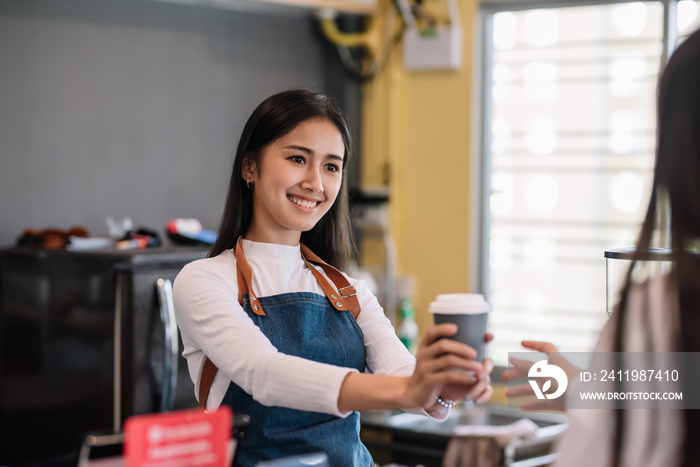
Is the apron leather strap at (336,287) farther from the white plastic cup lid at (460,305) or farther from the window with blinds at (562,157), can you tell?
the window with blinds at (562,157)

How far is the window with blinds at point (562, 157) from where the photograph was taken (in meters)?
3.75

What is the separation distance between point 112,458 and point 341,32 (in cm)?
360

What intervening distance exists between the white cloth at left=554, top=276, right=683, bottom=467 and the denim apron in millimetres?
Result: 571

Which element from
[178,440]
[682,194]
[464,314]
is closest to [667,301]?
[682,194]

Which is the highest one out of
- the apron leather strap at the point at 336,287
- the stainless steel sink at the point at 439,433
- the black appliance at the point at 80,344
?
the apron leather strap at the point at 336,287

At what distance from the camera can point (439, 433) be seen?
328 centimetres

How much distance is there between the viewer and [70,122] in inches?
123

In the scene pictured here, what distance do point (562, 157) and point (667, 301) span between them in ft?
9.94

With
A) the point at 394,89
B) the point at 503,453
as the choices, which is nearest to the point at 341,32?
the point at 394,89

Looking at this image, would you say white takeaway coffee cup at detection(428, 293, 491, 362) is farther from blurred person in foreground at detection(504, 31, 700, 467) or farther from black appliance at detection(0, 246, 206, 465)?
black appliance at detection(0, 246, 206, 465)

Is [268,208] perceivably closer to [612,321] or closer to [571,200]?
[612,321]

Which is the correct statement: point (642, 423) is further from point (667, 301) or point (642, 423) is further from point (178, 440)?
point (178, 440)

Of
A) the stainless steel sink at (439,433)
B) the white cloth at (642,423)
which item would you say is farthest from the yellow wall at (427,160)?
the white cloth at (642,423)

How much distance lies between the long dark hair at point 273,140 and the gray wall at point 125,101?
158 cm
